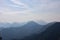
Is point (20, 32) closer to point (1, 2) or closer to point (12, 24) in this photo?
point (12, 24)

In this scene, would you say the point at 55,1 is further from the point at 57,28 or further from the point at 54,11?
the point at 57,28

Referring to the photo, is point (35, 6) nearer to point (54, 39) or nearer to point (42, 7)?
point (42, 7)

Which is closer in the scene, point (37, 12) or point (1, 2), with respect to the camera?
point (37, 12)

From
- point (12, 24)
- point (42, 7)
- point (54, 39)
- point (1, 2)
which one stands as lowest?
point (54, 39)

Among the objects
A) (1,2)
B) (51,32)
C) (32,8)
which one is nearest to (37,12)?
(32,8)

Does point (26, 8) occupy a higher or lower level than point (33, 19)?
higher

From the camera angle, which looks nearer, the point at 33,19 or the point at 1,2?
the point at 33,19

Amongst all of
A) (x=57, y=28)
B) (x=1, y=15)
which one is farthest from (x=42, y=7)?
(x=1, y=15)

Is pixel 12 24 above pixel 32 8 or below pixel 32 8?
below
